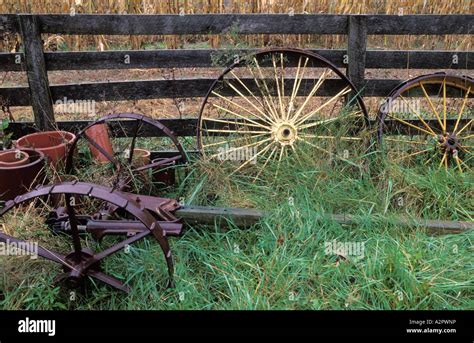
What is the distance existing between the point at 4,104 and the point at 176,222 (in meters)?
2.14

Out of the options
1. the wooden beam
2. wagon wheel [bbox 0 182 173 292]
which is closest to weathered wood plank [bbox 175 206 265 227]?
the wooden beam

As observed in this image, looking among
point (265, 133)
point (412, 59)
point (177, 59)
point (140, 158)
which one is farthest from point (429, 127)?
point (140, 158)

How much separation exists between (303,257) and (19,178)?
2157 millimetres

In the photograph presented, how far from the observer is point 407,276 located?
9.63 feet

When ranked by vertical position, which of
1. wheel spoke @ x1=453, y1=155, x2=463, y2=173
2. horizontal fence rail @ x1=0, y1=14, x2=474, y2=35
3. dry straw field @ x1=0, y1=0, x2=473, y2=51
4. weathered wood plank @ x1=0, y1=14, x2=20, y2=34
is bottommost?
wheel spoke @ x1=453, y1=155, x2=463, y2=173

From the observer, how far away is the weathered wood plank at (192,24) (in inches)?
170

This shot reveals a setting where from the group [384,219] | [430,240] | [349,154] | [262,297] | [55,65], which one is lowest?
[262,297]

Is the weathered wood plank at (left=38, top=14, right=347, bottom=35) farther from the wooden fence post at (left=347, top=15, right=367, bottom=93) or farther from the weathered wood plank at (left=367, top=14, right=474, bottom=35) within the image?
the weathered wood plank at (left=367, top=14, right=474, bottom=35)

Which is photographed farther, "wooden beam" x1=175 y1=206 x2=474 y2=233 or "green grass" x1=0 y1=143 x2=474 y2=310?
"wooden beam" x1=175 y1=206 x2=474 y2=233

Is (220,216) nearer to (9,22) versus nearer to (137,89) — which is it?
(137,89)

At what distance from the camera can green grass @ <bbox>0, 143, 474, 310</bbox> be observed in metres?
2.92

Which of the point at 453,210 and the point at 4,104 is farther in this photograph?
the point at 4,104

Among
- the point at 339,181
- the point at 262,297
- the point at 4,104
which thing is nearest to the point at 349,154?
the point at 339,181
